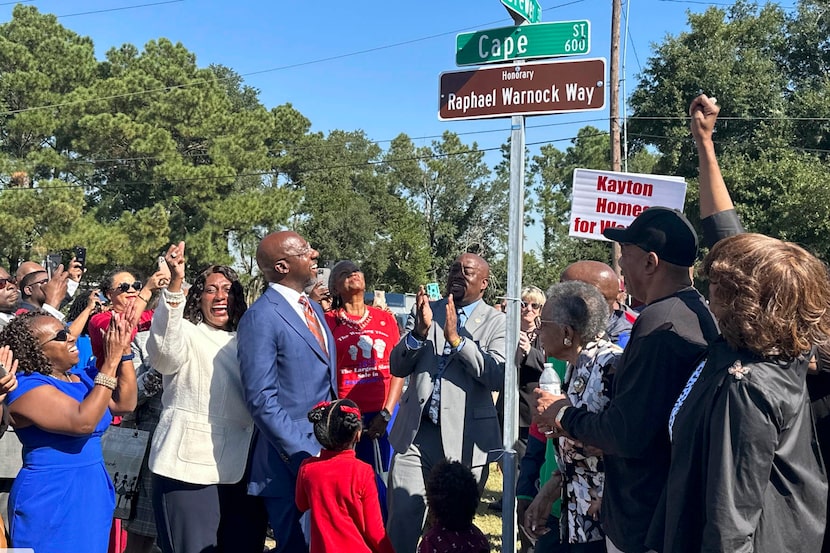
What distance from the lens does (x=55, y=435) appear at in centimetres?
347

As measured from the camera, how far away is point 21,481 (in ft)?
11.3

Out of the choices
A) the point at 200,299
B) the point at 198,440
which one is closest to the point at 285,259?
the point at 200,299

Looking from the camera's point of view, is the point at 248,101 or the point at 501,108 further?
the point at 248,101

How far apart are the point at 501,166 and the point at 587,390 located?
48.3m

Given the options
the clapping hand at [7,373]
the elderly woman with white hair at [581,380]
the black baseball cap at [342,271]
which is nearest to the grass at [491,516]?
the black baseball cap at [342,271]

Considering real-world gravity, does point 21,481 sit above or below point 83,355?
below

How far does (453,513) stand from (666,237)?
1911 mm

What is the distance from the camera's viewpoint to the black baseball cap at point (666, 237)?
2.64m

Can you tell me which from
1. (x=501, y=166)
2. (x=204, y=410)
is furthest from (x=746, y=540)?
(x=501, y=166)

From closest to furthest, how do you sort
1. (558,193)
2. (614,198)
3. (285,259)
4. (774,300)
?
(774,300) < (285,259) < (614,198) < (558,193)

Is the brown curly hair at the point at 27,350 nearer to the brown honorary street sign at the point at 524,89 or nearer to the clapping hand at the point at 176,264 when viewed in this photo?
the clapping hand at the point at 176,264

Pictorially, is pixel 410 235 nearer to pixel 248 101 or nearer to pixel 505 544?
pixel 248 101

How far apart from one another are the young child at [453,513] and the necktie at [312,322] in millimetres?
940

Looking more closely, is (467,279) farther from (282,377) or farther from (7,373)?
(7,373)
